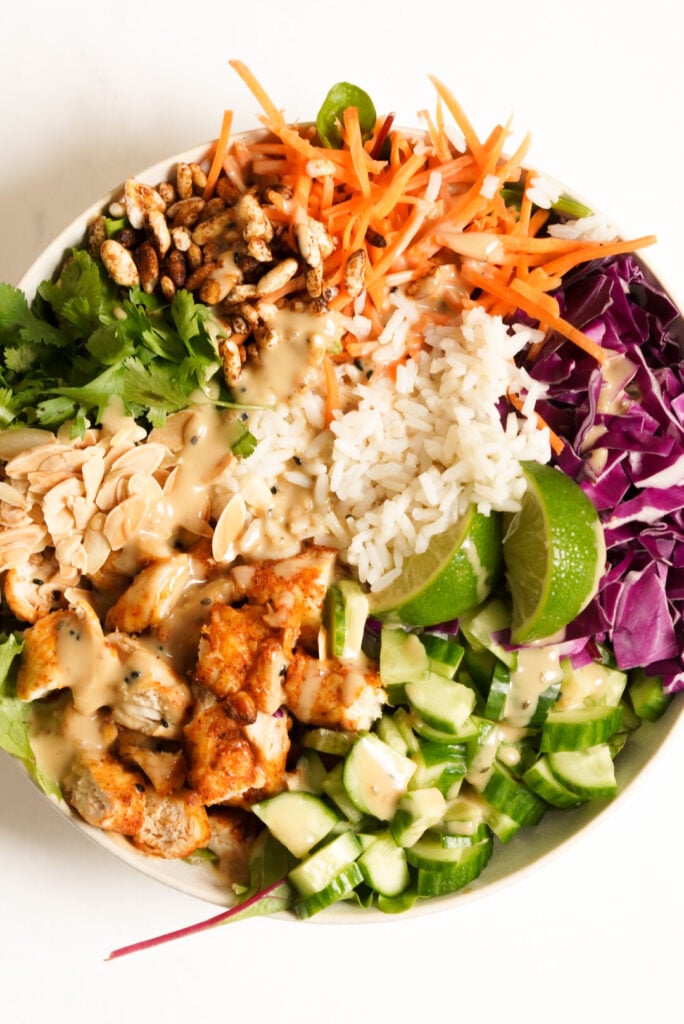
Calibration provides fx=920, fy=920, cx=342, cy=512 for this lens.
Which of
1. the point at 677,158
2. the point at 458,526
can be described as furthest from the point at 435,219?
the point at 677,158

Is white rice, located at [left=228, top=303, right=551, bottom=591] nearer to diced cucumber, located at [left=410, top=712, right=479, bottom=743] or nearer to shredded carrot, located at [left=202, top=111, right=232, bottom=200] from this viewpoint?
diced cucumber, located at [left=410, top=712, right=479, bottom=743]

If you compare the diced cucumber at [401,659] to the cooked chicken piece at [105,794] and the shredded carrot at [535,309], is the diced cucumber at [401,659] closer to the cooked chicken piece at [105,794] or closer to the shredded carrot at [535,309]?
the cooked chicken piece at [105,794]

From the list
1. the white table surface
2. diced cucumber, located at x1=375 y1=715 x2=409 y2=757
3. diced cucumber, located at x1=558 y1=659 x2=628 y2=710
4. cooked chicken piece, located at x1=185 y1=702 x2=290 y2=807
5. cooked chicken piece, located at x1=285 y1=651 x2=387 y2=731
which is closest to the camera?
cooked chicken piece, located at x1=185 y1=702 x2=290 y2=807

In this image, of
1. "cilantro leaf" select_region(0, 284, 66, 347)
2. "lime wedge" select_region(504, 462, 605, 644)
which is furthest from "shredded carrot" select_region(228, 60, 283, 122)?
"lime wedge" select_region(504, 462, 605, 644)

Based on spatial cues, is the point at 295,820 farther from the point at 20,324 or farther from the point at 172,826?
the point at 20,324

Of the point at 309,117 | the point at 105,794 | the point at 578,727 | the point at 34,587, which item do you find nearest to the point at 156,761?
the point at 105,794

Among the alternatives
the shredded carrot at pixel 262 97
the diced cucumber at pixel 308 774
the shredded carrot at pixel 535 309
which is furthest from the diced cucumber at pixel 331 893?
the shredded carrot at pixel 262 97
